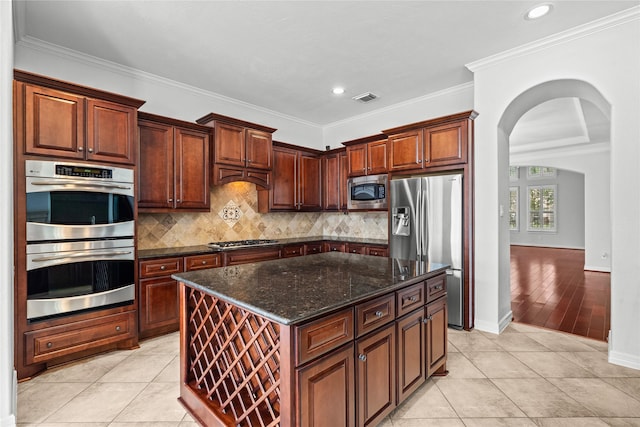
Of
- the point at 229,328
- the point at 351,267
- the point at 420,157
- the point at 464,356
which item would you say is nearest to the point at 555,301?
the point at 464,356

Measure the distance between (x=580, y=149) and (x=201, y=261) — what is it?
8573mm

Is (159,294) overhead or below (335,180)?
below

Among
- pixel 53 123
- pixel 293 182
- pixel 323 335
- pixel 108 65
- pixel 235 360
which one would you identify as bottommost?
pixel 235 360

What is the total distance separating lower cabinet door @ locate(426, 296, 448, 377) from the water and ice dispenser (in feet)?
5.07

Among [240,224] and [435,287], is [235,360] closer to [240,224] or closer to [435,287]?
[435,287]

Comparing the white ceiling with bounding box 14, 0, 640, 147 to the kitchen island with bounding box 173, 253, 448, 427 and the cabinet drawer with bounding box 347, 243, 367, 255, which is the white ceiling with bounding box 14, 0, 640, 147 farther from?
the cabinet drawer with bounding box 347, 243, 367, 255

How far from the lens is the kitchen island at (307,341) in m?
1.35

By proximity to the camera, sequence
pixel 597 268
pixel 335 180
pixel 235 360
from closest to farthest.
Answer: pixel 235 360 → pixel 335 180 → pixel 597 268

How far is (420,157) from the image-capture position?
3.74 meters

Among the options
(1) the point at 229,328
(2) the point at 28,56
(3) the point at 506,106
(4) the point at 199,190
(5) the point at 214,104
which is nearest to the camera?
(1) the point at 229,328

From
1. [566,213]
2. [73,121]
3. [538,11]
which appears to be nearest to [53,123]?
[73,121]

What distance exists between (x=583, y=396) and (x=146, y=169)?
4.27m

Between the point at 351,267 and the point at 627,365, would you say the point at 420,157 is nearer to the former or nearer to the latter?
the point at 351,267

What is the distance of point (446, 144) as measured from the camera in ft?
11.6
